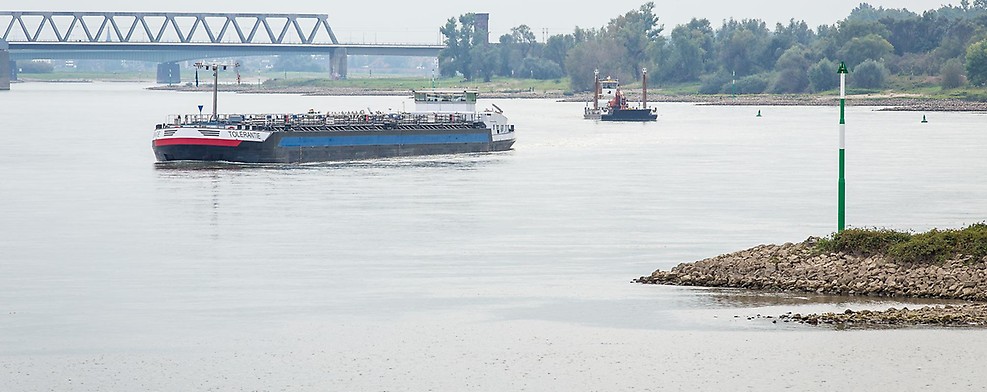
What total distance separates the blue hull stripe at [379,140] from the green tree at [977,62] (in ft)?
350

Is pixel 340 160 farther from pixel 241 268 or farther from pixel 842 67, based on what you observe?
pixel 842 67

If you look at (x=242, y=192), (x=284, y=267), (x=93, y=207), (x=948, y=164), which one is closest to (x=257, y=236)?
(x=284, y=267)

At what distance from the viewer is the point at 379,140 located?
8944 centimetres

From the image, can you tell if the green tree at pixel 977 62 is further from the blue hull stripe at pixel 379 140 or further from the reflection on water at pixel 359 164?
the reflection on water at pixel 359 164

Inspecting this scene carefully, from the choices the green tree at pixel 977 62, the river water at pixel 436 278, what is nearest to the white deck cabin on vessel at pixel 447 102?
the river water at pixel 436 278

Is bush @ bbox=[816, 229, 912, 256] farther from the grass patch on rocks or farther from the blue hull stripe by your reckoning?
the blue hull stripe

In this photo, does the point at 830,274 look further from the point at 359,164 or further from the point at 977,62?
the point at 977,62

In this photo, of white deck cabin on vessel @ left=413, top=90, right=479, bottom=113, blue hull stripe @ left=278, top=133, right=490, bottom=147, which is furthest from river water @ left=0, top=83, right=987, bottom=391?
white deck cabin on vessel @ left=413, top=90, right=479, bottom=113

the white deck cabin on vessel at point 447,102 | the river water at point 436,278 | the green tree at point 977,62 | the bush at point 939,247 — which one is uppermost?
the green tree at point 977,62

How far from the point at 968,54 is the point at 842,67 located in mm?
162923

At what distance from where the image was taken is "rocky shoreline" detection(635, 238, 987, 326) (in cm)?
2969

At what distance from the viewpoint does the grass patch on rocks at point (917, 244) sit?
32938mm

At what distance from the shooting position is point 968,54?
19050 cm

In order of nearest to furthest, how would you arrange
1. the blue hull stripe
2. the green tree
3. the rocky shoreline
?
the rocky shoreline, the blue hull stripe, the green tree
